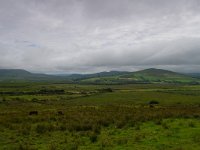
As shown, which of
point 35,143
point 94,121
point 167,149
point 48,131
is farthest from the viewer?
point 94,121

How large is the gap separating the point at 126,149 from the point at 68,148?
3.45 m

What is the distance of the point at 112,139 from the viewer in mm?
19609

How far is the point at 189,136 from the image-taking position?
20.2m

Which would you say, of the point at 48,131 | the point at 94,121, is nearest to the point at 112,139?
the point at 48,131

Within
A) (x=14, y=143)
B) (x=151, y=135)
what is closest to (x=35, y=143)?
(x=14, y=143)

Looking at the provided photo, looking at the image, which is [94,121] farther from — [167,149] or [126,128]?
[167,149]

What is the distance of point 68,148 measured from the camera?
16875 millimetres

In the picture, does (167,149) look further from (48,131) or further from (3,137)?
(3,137)

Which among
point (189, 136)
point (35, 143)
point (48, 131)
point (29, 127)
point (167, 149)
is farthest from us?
point (29, 127)

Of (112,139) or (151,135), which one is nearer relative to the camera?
(112,139)

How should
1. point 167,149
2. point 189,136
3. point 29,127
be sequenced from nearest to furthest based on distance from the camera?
1. point 167,149
2. point 189,136
3. point 29,127

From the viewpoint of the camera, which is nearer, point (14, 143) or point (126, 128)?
point (14, 143)

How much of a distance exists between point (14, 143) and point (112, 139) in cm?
662

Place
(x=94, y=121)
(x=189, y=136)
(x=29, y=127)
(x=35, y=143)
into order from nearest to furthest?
(x=35, y=143)
(x=189, y=136)
(x=29, y=127)
(x=94, y=121)
